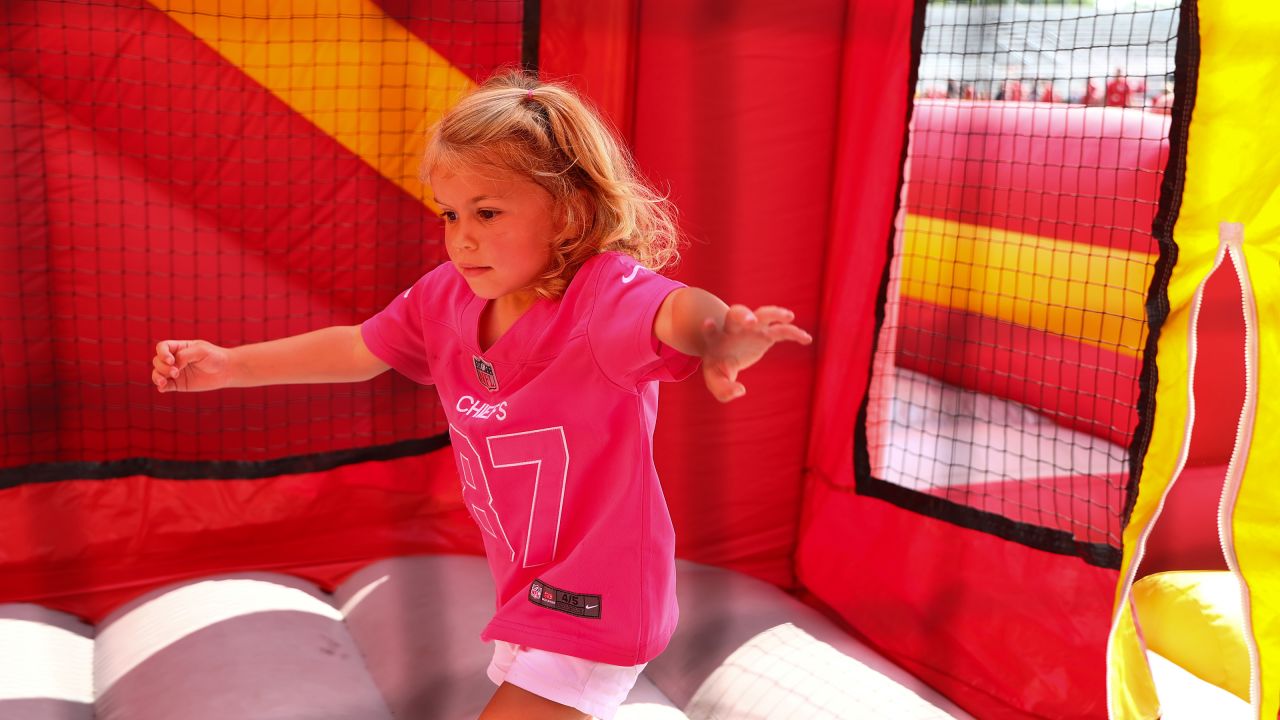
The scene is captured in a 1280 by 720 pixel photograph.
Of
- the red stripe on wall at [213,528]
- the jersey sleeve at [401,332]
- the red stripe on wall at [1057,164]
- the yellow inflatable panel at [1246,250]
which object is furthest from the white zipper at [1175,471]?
the red stripe on wall at [213,528]

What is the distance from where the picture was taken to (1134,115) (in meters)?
2.28

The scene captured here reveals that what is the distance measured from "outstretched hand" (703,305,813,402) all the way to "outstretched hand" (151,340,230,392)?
0.60m

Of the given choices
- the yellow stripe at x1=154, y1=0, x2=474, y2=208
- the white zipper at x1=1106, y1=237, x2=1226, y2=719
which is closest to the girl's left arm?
the white zipper at x1=1106, y1=237, x2=1226, y2=719

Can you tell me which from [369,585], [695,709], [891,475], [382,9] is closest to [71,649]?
[369,585]

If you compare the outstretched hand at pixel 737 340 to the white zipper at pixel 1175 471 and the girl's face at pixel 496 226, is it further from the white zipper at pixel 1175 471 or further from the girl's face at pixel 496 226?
the white zipper at pixel 1175 471

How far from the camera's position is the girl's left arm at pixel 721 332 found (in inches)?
31.0

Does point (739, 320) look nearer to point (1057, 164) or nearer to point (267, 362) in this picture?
point (267, 362)

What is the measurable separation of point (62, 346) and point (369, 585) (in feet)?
2.05

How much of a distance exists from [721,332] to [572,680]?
1.30 feet

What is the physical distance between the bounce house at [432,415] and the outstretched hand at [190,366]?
491 mm

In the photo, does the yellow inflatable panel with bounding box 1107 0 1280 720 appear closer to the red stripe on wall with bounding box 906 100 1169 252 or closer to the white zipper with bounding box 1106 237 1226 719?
the white zipper with bounding box 1106 237 1226 719

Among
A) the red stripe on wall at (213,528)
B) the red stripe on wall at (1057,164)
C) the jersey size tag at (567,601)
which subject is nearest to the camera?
the jersey size tag at (567,601)

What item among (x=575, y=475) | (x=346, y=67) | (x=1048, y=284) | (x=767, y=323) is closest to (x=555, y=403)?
(x=575, y=475)

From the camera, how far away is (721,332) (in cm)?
83
